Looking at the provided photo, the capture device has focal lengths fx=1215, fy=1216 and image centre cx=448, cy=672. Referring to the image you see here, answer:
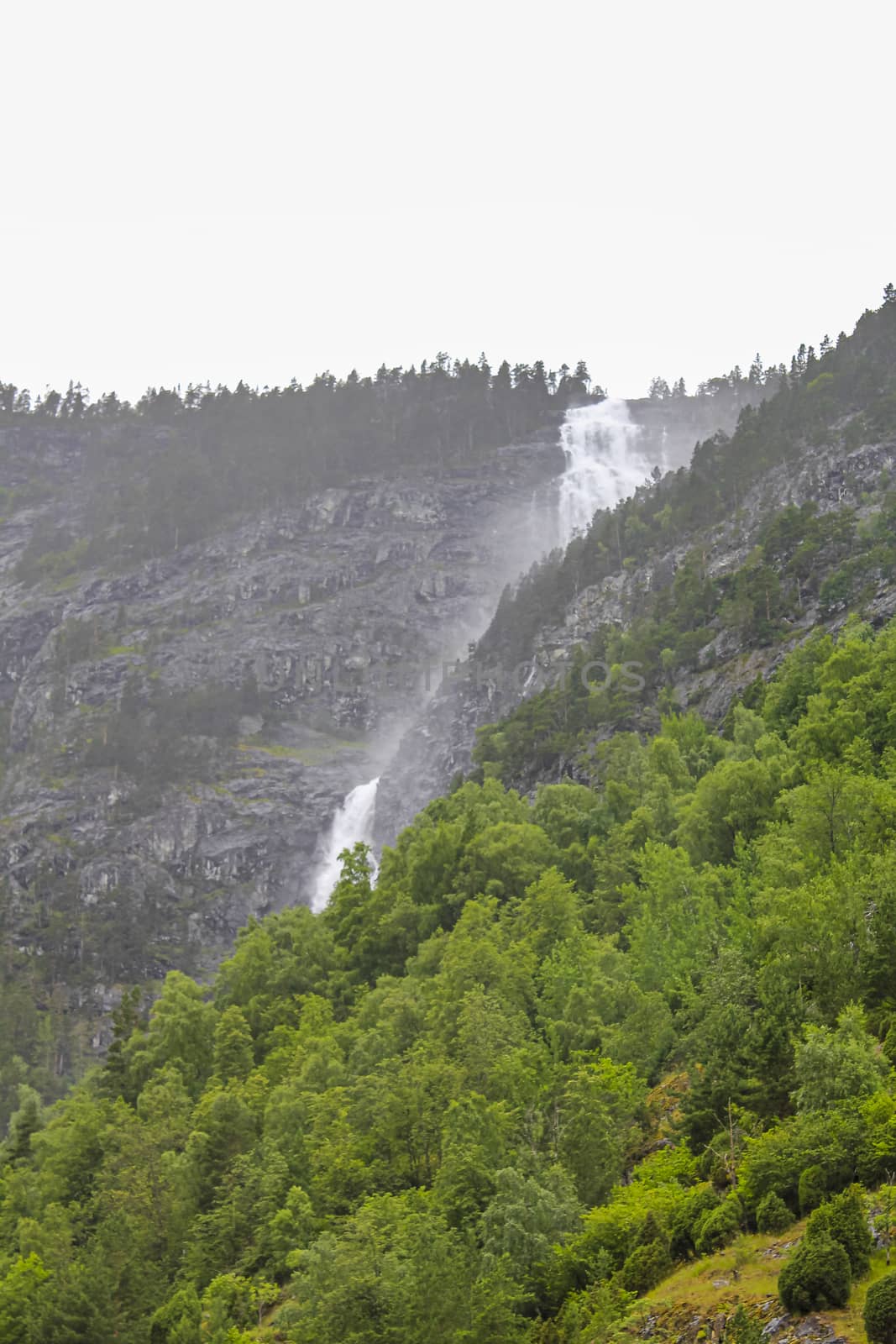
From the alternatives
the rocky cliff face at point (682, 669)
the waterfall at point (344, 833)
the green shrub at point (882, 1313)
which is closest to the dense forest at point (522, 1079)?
the green shrub at point (882, 1313)

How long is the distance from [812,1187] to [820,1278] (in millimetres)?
4323

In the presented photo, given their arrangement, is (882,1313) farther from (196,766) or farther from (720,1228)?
(196,766)

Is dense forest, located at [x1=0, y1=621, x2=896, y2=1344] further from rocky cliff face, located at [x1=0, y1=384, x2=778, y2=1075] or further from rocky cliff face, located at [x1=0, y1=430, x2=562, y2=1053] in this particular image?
rocky cliff face, located at [x1=0, y1=430, x2=562, y2=1053]

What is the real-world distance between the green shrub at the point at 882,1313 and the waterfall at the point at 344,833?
13020 cm

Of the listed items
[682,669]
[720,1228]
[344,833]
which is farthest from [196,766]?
[720,1228]

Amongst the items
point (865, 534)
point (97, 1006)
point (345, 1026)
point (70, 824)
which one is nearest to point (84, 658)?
point (70, 824)

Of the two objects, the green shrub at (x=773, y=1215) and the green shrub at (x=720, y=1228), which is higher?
the green shrub at (x=773, y=1215)

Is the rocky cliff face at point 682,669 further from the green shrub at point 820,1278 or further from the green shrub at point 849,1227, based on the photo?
the green shrub at point 820,1278

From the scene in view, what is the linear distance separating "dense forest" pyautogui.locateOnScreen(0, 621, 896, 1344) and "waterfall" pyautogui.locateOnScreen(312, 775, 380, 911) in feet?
217

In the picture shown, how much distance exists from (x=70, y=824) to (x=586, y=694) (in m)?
85.4

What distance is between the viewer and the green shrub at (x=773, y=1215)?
25.6 metres

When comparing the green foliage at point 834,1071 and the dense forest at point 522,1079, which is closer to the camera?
the green foliage at point 834,1071

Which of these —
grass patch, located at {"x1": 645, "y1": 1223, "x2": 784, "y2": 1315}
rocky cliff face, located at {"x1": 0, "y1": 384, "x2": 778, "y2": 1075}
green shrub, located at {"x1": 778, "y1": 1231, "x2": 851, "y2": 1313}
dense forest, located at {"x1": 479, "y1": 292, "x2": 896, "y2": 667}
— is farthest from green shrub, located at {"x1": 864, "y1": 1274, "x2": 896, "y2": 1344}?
rocky cliff face, located at {"x1": 0, "y1": 384, "x2": 778, "y2": 1075}

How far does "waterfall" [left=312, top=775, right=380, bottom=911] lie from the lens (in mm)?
151625
